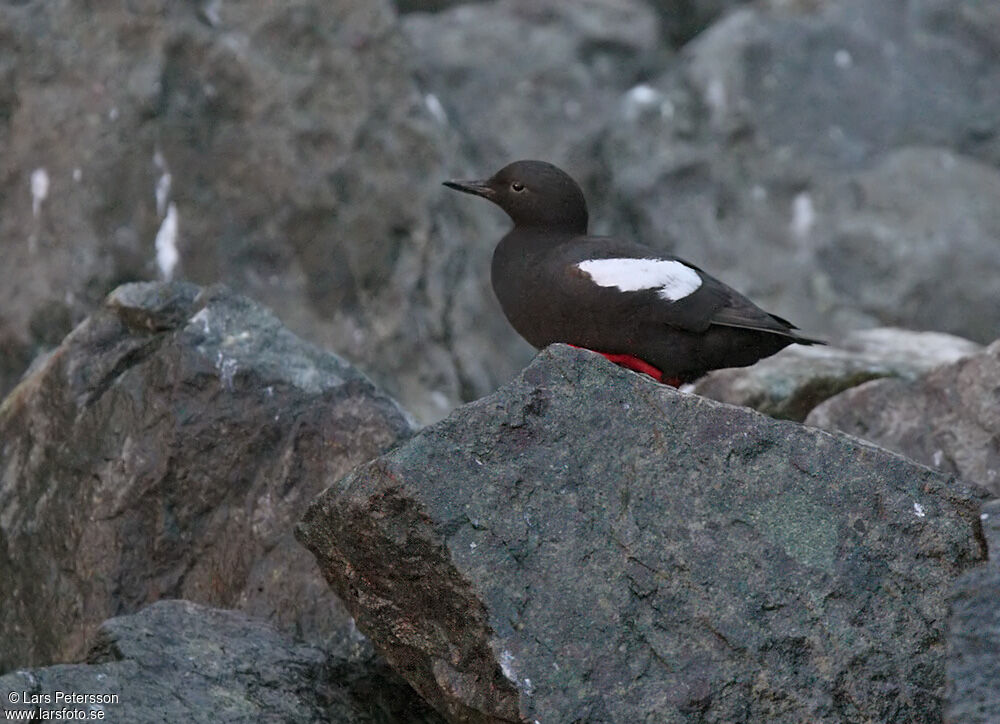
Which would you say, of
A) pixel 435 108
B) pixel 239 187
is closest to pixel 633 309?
pixel 239 187

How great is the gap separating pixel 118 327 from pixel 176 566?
3.37 ft

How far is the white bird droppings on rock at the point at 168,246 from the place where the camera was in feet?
23.1

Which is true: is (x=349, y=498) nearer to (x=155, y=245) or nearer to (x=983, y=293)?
(x=155, y=245)

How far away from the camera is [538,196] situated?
5.61 m

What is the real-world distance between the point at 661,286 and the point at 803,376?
1227mm

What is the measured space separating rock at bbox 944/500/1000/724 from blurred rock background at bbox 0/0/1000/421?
4.01 metres

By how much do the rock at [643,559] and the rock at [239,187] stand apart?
3504mm

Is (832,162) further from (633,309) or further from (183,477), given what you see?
(183,477)

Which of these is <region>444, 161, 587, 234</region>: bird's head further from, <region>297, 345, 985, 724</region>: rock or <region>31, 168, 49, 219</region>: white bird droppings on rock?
<region>31, 168, 49, 219</region>: white bird droppings on rock

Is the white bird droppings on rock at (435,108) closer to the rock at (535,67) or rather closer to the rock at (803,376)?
the rock at (535,67)

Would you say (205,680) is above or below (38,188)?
above

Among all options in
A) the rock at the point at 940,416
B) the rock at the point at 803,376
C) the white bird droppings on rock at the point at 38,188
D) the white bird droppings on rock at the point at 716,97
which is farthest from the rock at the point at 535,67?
the rock at the point at 940,416

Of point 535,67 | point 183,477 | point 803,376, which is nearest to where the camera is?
point 183,477

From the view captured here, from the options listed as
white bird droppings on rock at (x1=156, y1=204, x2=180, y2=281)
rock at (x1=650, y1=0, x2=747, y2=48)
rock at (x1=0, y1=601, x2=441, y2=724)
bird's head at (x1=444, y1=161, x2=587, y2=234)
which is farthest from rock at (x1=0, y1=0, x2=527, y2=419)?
rock at (x1=0, y1=601, x2=441, y2=724)
